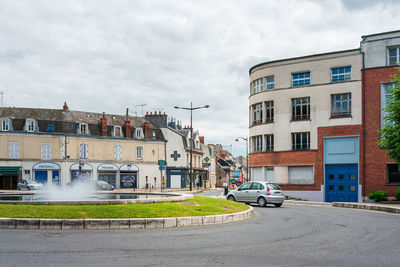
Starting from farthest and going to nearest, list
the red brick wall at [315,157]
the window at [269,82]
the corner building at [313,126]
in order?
the window at [269,82], the red brick wall at [315,157], the corner building at [313,126]

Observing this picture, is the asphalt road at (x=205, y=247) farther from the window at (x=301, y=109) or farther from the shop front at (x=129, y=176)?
the shop front at (x=129, y=176)

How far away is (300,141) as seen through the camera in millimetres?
35938

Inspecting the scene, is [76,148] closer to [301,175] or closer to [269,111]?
[269,111]

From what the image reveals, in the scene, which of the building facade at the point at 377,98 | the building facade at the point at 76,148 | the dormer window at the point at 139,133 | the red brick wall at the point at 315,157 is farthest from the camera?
the dormer window at the point at 139,133

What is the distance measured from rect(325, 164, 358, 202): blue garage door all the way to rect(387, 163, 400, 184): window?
2420 mm

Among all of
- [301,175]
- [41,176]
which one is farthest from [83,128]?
[301,175]

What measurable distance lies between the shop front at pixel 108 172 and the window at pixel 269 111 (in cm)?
2733

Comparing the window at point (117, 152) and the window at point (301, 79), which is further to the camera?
the window at point (117, 152)

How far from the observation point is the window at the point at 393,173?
3175 centimetres

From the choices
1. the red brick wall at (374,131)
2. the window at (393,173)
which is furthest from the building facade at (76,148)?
the window at (393,173)

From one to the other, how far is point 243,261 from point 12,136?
4915 centimetres

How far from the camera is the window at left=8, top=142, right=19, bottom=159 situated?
5084 centimetres

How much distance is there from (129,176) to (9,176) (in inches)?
610

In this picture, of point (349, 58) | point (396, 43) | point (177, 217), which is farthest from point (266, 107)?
point (177, 217)
